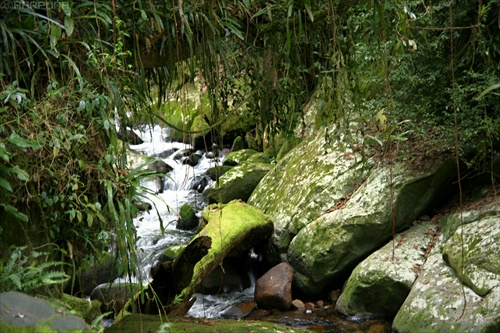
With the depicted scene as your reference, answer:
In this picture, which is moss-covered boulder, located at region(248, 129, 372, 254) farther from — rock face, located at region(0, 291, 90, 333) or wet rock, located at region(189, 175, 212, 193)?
rock face, located at region(0, 291, 90, 333)

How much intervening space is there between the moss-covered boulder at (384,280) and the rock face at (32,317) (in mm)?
3935

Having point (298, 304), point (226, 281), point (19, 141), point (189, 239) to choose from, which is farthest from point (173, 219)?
point (19, 141)

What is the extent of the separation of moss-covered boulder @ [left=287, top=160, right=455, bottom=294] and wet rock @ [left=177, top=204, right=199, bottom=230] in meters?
2.82

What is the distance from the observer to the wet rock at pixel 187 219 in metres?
8.19

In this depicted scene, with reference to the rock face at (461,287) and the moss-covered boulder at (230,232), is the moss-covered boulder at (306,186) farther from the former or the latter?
the rock face at (461,287)

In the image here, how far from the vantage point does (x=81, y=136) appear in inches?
87.4

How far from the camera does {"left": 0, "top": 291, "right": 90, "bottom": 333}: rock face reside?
61.3 inches

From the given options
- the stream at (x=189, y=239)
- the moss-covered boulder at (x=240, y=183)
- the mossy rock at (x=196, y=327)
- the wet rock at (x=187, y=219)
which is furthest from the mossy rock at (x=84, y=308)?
the wet rock at (x=187, y=219)

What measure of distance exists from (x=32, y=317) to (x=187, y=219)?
661cm

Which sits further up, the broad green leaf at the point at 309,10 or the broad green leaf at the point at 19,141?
the broad green leaf at the point at 309,10

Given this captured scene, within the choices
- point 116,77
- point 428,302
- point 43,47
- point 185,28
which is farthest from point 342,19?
point 428,302

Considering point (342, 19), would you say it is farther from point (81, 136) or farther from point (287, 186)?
point (287, 186)

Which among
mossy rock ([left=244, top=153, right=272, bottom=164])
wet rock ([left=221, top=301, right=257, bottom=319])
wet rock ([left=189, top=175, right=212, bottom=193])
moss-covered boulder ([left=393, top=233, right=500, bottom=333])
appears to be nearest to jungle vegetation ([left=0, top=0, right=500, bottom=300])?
moss-covered boulder ([left=393, top=233, right=500, bottom=333])

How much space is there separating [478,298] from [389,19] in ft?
8.40
